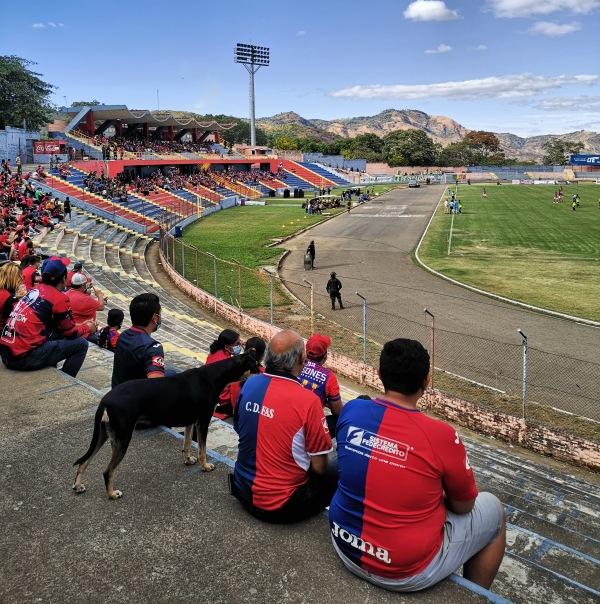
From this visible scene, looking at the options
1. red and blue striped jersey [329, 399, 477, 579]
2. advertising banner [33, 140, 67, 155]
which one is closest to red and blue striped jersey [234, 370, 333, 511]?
red and blue striped jersey [329, 399, 477, 579]

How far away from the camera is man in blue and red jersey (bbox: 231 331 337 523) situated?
12.5ft

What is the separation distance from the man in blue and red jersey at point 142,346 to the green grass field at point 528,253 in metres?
15.1

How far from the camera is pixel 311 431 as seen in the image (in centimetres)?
378

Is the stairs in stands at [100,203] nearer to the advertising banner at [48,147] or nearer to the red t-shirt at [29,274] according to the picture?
the advertising banner at [48,147]

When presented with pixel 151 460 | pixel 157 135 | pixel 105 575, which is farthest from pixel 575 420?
pixel 157 135

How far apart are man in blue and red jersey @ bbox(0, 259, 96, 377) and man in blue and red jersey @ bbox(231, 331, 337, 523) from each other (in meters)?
4.20

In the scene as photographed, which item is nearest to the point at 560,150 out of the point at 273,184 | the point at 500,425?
the point at 273,184

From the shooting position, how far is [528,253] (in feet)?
94.7

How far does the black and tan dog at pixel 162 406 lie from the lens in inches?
174

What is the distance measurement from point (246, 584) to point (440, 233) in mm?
36594

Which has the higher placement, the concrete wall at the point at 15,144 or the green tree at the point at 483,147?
the green tree at the point at 483,147

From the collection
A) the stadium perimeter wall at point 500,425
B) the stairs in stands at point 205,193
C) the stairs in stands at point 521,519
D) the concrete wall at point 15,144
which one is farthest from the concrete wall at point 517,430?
the stairs in stands at point 205,193

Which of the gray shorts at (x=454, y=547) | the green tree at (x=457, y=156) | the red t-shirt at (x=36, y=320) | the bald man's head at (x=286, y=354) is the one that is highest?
the green tree at (x=457, y=156)

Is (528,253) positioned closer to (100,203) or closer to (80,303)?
(80,303)
